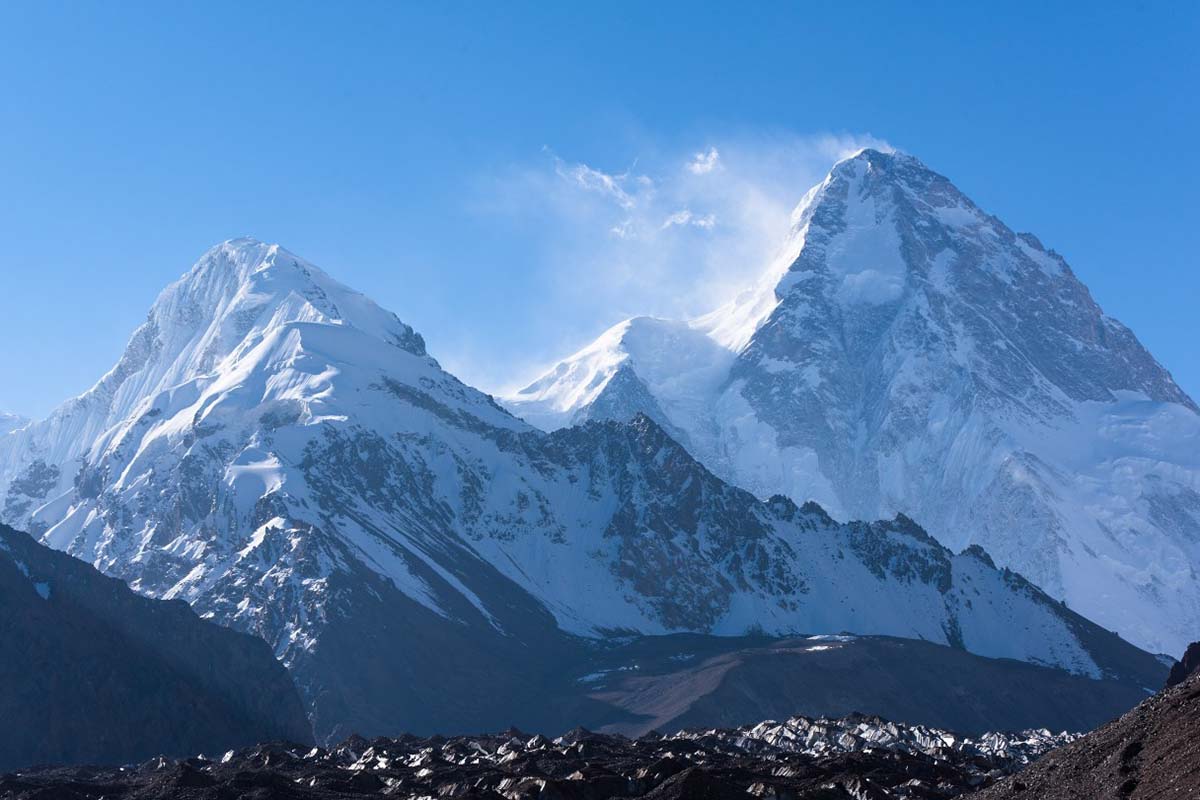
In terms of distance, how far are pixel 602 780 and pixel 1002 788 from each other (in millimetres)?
46569

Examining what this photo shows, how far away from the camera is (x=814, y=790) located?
14588 centimetres

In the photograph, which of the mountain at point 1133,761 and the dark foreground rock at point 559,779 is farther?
the dark foreground rock at point 559,779

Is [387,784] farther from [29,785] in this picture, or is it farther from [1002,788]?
[1002,788]

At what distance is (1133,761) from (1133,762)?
133 millimetres

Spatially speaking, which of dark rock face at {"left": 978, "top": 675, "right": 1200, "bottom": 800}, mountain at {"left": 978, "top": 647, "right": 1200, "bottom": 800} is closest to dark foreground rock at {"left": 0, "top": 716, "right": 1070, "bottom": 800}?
mountain at {"left": 978, "top": 647, "right": 1200, "bottom": 800}

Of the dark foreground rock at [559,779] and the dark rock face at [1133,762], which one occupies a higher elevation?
the dark rock face at [1133,762]

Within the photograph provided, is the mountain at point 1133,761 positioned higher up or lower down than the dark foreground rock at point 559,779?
higher up

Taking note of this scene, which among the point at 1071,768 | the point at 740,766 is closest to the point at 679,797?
the point at 740,766

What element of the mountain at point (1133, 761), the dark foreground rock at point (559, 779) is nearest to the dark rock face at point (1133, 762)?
the mountain at point (1133, 761)

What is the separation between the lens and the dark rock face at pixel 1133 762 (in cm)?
9344

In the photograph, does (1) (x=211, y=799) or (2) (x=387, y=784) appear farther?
(2) (x=387, y=784)

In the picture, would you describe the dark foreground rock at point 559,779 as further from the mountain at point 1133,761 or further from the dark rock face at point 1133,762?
the dark rock face at point 1133,762

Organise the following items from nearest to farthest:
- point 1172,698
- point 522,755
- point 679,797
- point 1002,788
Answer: point 1172,698 < point 1002,788 < point 679,797 < point 522,755

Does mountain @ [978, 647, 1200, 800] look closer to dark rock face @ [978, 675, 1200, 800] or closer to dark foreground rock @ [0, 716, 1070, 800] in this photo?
dark rock face @ [978, 675, 1200, 800]
